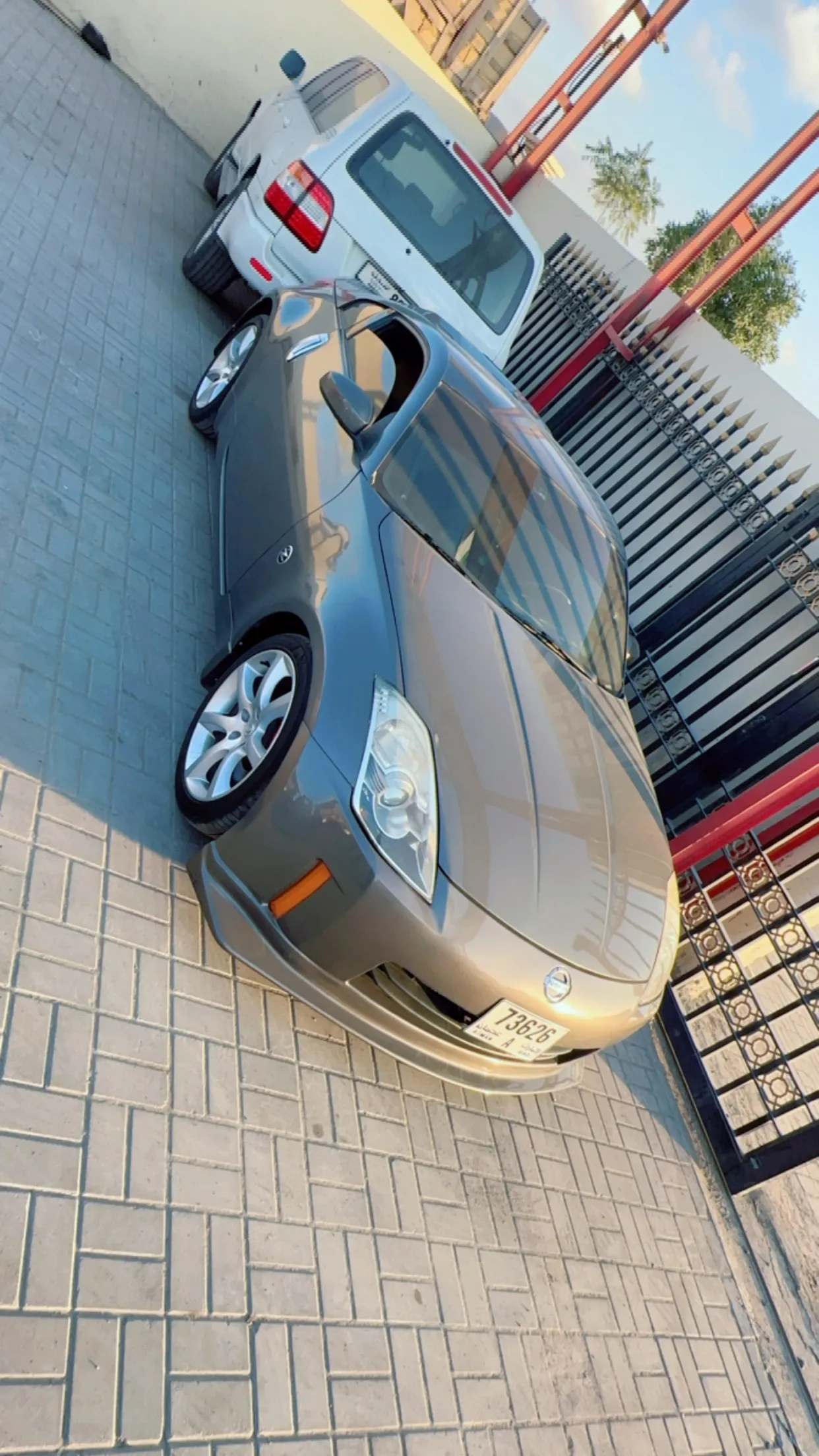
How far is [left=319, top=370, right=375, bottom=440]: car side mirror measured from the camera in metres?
3.40

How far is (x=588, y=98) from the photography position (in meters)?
12.2

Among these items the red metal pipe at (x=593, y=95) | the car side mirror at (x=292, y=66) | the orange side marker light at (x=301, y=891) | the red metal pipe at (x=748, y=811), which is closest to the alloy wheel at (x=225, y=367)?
the car side mirror at (x=292, y=66)

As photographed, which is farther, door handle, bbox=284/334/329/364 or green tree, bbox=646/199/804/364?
green tree, bbox=646/199/804/364

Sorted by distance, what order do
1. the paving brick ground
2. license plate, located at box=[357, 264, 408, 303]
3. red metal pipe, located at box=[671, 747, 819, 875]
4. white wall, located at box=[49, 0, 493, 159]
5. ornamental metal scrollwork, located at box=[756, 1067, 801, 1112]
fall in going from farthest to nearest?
1. white wall, located at box=[49, 0, 493, 159]
2. license plate, located at box=[357, 264, 408, 303]
3. red metal pipe, located at box=[671, 747, 819, 875]
4. ornamental metal scrollwork, located at box=[756, 1067, 801, 1112]
5. the paving brick ground

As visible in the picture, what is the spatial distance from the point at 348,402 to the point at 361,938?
211cm

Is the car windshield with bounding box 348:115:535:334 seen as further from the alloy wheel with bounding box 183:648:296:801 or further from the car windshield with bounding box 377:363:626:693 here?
the alloy wheel with bounding box 183:648:296:801

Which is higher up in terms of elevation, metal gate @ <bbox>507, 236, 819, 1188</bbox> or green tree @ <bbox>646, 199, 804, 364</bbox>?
green tree @ <bbox>646, 199, 804, 364</bbox>

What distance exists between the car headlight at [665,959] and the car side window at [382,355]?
7.46ft

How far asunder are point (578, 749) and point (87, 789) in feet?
5.63

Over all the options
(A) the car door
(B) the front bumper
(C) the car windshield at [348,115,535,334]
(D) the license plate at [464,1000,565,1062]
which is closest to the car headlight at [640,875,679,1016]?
(B) the front bumper

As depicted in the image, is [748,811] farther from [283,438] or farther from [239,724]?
[283,438]

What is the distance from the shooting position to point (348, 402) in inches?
135

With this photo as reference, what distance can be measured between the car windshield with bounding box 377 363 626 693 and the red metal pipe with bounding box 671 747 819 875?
1.01 metres

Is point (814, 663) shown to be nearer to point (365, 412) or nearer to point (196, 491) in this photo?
point (365, 412)
